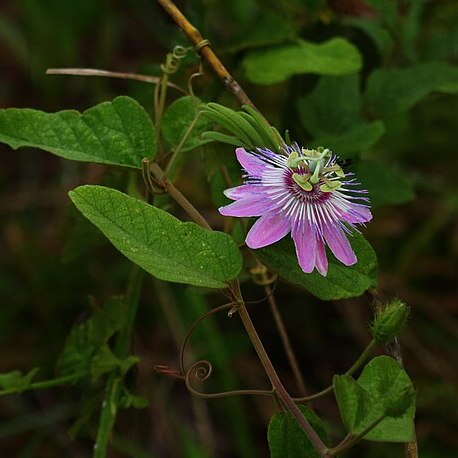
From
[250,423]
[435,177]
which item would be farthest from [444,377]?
[435,177]

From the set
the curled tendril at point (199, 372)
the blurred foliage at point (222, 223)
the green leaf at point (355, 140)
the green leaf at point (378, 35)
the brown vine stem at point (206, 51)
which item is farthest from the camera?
the green leaf at point (378, 35)

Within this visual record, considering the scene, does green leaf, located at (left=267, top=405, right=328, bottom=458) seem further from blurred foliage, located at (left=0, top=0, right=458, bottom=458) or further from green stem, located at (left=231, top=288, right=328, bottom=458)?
blurred foliage, located at (left=0, top=0, right=458, bottom=458)

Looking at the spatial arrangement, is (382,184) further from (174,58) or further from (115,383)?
(115,383)

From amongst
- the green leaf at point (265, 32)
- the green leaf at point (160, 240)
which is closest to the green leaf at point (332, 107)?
the green leaf at point (265, 32)

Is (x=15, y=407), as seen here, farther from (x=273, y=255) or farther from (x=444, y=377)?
(x=273, y=255)

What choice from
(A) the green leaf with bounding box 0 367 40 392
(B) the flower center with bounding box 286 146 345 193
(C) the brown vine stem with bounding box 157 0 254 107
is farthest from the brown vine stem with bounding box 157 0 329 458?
(A) the green leaf with bounding box 0 367 40 392

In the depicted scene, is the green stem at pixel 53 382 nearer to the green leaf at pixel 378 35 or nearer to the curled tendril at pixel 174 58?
the curled tendril at pixel 174 58
